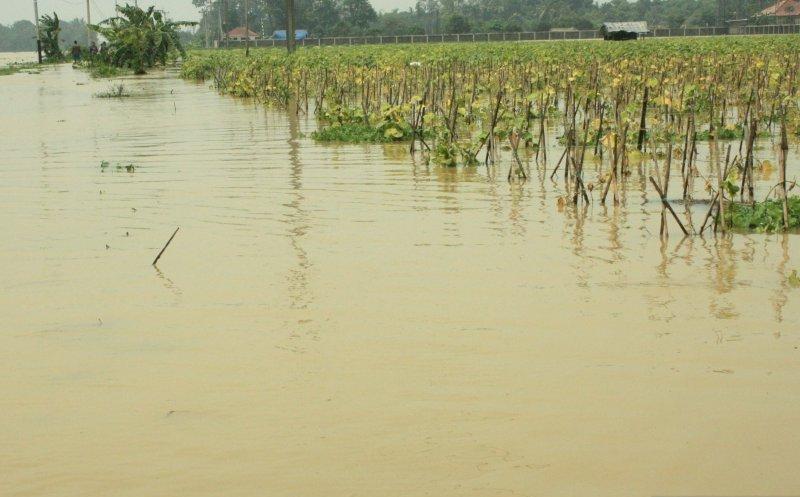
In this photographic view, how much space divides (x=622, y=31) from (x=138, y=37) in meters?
24.9

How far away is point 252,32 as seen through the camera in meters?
130

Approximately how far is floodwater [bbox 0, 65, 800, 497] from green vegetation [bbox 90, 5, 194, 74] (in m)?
31.0

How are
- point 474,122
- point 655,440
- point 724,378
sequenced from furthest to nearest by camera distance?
point 474,122
point 724,378
point 655,440

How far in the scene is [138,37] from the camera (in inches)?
1522

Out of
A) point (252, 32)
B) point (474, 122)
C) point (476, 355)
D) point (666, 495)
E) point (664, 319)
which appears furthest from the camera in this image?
point (252, 32)

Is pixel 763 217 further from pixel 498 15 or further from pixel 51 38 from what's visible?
pixel 498 15

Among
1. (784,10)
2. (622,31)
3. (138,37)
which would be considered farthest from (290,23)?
(784,10)

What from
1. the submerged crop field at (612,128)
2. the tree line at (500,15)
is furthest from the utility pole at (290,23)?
the tree line at (500,15)

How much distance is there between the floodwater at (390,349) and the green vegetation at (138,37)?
1220 inches

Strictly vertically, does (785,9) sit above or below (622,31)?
above

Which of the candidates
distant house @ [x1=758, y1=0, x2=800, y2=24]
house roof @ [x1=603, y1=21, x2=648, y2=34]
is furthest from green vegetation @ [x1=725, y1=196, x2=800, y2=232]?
distant house @ [x1=758, y1=0, x2=800, y2=24]

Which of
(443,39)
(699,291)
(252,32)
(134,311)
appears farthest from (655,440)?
(252,32)

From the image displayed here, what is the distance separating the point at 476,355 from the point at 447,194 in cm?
439

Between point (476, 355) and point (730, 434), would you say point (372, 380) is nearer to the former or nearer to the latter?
point (476, 355)
